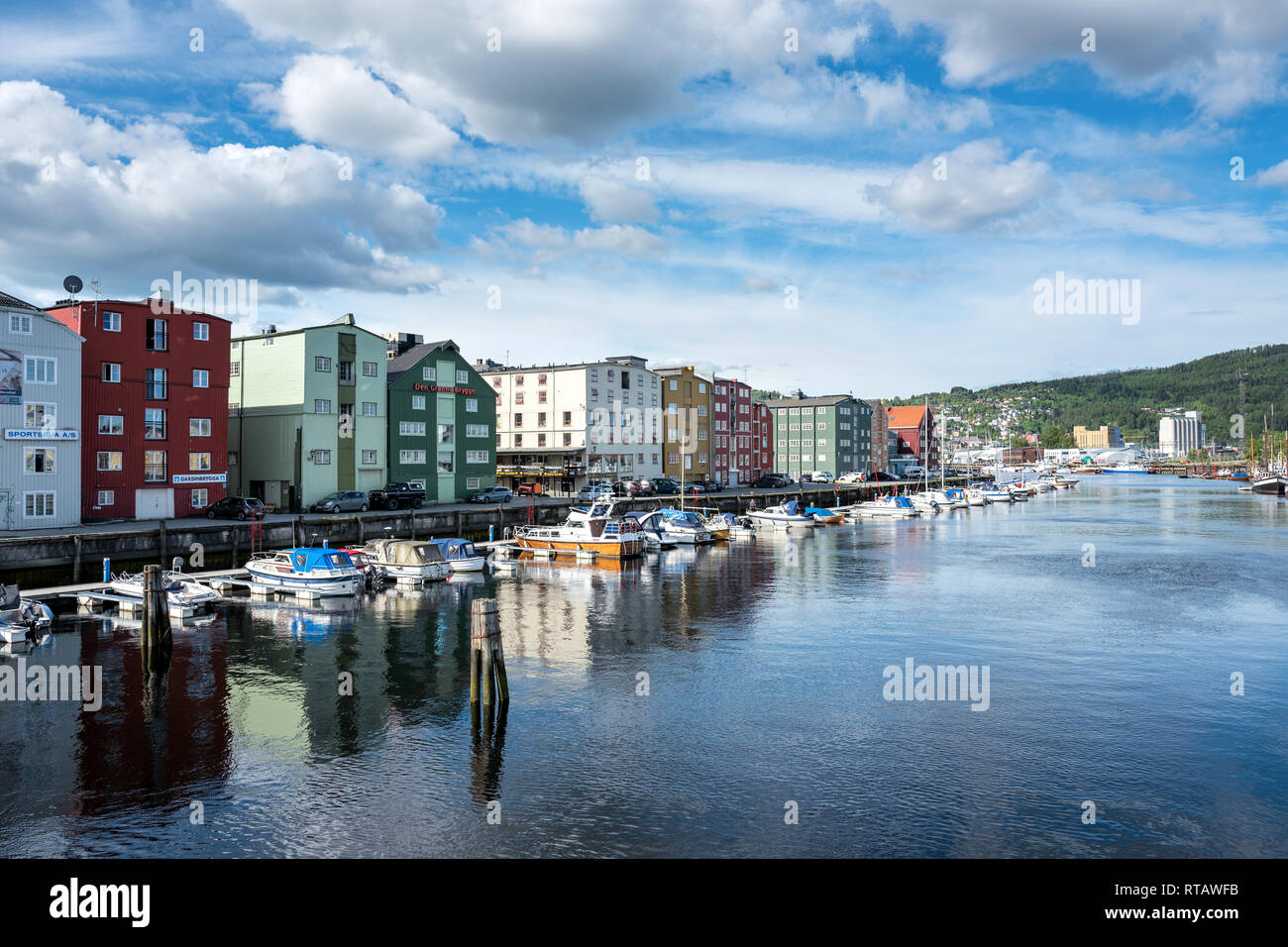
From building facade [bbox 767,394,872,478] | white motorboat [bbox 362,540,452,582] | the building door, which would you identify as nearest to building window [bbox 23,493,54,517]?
the building door

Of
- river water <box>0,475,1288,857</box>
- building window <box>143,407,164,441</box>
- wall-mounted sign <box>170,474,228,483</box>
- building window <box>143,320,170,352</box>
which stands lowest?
river water <box>0,475,1288,857</box>

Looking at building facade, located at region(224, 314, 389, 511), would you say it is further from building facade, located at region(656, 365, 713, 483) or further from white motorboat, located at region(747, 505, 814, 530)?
building facade, located at region(656, 365, 713, 483)

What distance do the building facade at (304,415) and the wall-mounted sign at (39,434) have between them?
1827cm

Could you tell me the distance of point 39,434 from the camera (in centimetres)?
5156

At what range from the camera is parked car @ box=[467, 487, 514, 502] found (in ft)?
269

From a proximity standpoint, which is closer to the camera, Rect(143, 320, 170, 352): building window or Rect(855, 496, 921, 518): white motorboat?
Rect(143, 320, 170, 352): building window

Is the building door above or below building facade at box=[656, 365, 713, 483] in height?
below

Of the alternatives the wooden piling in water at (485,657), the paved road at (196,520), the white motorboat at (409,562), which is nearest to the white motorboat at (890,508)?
the paved road at (196,520)

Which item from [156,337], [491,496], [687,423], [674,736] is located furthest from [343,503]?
[687,423]

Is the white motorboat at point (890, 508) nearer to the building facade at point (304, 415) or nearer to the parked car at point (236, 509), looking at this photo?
the building facade at point (304, 415)

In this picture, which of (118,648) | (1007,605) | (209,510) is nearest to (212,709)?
(118,648)

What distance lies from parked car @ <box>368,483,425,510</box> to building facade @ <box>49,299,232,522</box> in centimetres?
1149
